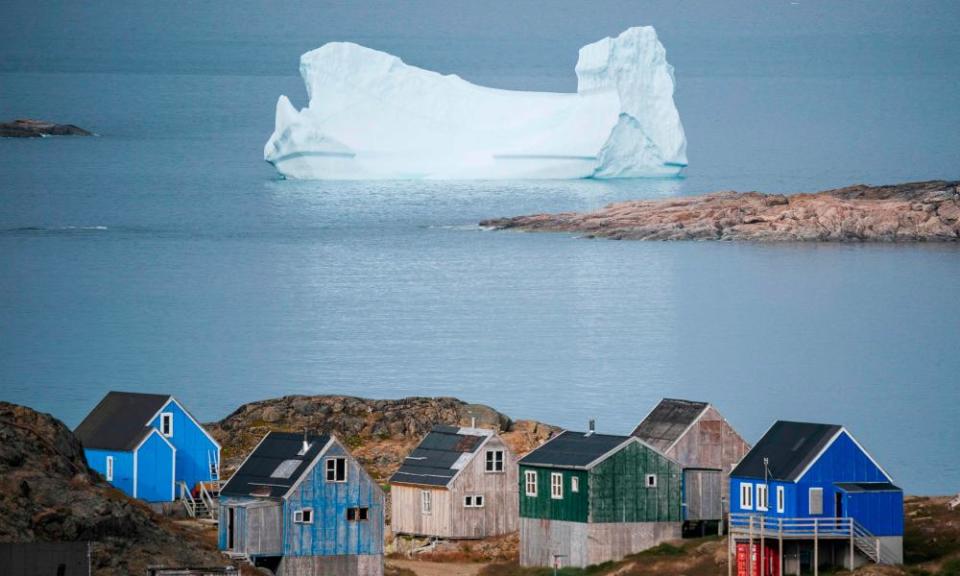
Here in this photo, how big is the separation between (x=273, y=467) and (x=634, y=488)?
18.2ft

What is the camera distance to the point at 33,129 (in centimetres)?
15888

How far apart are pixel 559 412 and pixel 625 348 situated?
55.4 ft

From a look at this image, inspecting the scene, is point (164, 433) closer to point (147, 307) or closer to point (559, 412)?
point (559, 412)

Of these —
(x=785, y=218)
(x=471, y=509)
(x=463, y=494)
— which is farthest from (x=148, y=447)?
(x=785, y=218)

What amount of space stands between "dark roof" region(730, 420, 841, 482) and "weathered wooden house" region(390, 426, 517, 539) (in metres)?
4.47

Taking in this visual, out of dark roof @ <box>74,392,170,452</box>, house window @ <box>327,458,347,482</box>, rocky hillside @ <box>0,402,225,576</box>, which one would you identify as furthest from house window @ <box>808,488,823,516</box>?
dark roof @ <box>74,392,170,452</box>

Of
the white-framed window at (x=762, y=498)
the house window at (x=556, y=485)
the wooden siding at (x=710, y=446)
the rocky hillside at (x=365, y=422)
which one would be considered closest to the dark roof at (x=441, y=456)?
the house window at (x=556, y=485)

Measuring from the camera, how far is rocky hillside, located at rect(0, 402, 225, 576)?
25.9 meters

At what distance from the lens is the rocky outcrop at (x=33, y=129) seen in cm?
15775

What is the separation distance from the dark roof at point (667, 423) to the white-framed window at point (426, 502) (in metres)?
3.47

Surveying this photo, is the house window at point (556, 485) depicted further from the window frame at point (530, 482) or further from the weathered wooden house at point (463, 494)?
the weathered wooden house at point (463, 494)

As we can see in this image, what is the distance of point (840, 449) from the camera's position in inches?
1187

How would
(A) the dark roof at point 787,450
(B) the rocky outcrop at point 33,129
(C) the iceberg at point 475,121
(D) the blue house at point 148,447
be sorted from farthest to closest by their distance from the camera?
(B) the rocky outcrop at point 33,129, (C) the iceberg at point 475,121, (D) the blue house at point 148,447, (A) the dark roof at point 787,450

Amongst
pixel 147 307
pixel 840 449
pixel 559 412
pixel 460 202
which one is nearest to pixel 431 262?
pixel 147 307
